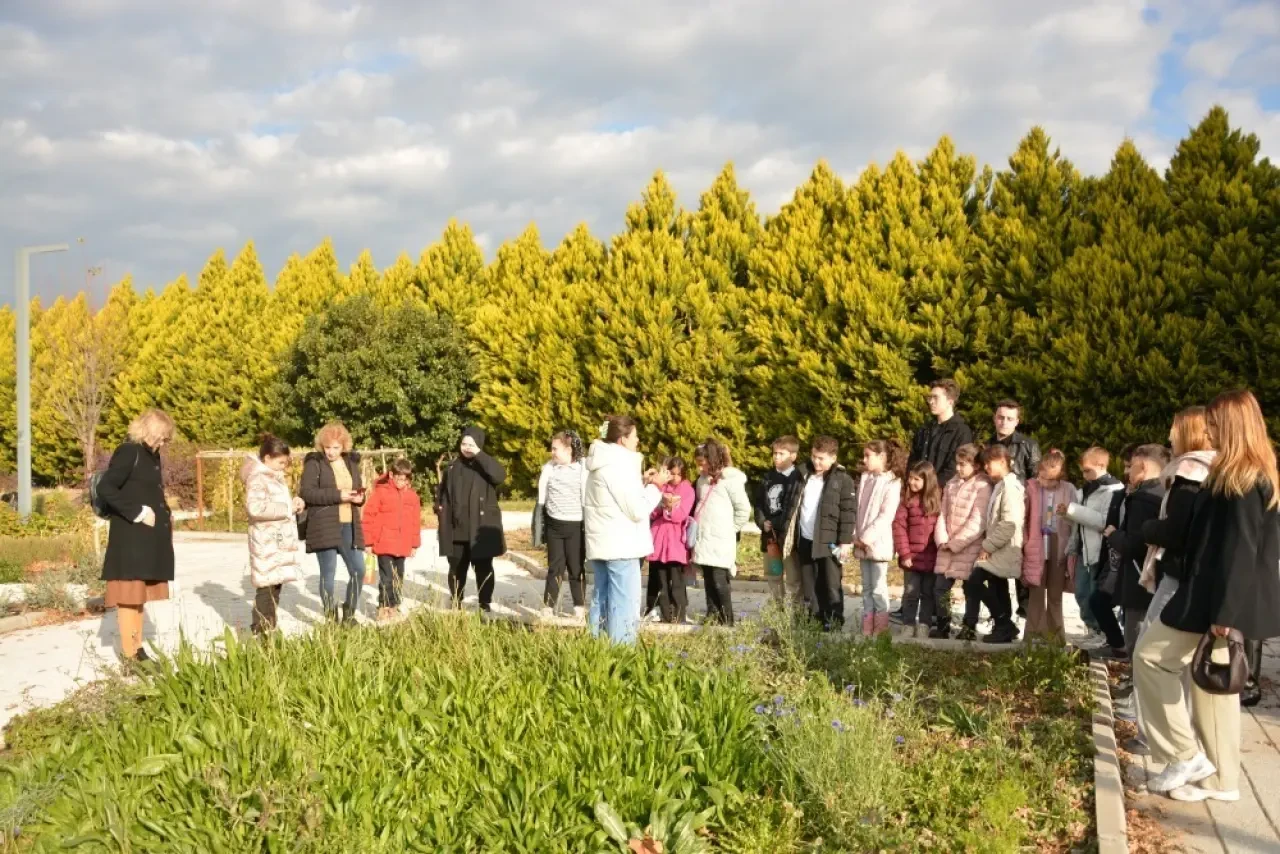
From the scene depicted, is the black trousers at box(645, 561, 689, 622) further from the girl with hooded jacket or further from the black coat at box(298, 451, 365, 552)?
the girl with hooded jacket

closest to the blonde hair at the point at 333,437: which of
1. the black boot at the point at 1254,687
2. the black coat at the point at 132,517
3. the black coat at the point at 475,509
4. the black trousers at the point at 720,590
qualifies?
the black coat at the point at 475,509

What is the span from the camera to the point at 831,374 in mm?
18844

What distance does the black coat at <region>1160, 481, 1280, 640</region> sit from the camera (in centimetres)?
436

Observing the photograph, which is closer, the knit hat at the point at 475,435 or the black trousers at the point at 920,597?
the black trousers at the point at 920,597

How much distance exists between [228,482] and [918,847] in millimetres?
19575

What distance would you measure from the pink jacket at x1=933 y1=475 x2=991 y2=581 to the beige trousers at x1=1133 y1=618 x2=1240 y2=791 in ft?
10.3

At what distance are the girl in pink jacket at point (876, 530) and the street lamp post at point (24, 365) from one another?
52.3ft

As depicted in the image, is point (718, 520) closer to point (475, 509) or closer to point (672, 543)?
point (672, 543)

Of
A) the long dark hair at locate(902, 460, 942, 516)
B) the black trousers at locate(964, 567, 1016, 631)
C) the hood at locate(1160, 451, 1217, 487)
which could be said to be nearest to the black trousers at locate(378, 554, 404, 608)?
the long dark hair at locate(902, 460, 942, 516)

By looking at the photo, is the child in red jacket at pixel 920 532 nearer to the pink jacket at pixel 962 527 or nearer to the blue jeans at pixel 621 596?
the pink jacket at pixel 962 527

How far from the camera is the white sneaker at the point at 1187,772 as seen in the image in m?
4.66

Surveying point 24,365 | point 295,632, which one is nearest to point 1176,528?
point 295,632

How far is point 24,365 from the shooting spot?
1881 centimetres

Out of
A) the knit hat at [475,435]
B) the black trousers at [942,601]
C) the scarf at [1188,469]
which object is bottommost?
the black trousers at [942,601]
